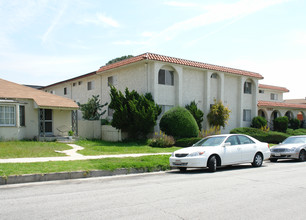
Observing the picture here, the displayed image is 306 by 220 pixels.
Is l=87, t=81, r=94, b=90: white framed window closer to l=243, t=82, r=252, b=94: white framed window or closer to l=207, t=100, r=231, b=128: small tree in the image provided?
l=207, t=100, r=231, b=128: small tree

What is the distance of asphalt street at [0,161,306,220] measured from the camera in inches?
223

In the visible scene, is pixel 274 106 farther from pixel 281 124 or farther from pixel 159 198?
pixel 159 198

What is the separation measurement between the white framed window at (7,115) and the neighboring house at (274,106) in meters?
24.2

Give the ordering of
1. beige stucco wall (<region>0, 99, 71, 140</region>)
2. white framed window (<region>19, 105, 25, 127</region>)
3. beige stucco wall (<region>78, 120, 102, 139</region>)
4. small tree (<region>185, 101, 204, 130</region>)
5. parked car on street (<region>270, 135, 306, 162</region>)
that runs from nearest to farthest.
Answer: parked car on street (<region>270, 135, 306, 162</region>)
beige stucco wall (<region>0, 99, 71, 140</region>)
white framed window (<region>19, 105, 25, 127</region>)
small tree (<region>185, 101, 204, 130</region>)
beige stucco wall (<region>78, 120, 102, 139</region>)

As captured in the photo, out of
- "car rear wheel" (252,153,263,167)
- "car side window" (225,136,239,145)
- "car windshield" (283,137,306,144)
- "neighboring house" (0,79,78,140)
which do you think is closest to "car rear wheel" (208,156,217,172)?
"car side window" (225,136,239,145)

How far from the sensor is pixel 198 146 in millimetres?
12211

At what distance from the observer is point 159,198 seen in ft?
22.7

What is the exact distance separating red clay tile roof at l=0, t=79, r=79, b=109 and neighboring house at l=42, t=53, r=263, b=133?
5.12 meters

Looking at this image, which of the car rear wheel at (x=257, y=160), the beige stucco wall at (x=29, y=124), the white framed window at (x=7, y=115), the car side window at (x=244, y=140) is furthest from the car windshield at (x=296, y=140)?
the white framed window at (x=7, y=115)

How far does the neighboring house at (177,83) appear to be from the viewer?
23.0m

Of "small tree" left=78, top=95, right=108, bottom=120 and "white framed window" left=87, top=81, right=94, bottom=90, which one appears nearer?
"small tree" left=78, top=95, right=108, bottom=120

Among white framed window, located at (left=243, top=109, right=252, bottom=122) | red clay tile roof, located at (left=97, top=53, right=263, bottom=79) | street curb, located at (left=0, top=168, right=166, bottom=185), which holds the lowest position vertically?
street curb, located at (left=0, top=168, right=166, bottom=185)

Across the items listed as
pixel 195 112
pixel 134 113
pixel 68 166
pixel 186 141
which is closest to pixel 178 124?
pixel 186 141

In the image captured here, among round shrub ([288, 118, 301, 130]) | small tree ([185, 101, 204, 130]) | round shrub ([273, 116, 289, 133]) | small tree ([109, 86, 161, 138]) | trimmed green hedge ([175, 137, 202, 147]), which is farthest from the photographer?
round shrub ([288, 118, 301, 130])
